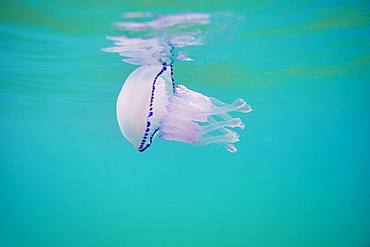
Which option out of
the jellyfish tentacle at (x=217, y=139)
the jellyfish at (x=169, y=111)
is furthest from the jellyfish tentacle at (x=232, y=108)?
the jellyfish tentacle at (x=217, y=139)

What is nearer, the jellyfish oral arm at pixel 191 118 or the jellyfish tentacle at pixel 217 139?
the jellyfish oral arm at pixel 191 118

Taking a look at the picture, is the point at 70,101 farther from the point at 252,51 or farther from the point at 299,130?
the point at 299,130

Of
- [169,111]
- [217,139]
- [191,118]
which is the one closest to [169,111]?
[169,111]

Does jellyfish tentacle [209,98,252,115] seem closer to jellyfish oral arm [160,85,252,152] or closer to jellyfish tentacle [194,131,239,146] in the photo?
jellyfish oral arm [160,85,252,152]

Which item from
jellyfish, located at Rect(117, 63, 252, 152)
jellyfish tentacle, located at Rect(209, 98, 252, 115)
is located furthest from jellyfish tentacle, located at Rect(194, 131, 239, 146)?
jellyfish tentacle, located at Rect(209, 98, 252, 115)

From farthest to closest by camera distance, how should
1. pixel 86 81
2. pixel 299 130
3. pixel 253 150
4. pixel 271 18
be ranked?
pixel 253 150, pixel 299 130, pixel 86 81, pixel 271 18

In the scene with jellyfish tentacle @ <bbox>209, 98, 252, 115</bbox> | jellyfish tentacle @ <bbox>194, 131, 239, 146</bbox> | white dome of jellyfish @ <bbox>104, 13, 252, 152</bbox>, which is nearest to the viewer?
jellyfish tentacle @ <bbox>209, 98, 252, 115</bbox>

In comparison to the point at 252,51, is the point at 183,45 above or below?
below

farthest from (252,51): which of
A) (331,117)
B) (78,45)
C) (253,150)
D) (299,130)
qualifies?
(253,150)

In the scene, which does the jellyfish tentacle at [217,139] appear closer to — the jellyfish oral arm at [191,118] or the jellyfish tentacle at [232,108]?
the jellyfish oral arm at [191,118]

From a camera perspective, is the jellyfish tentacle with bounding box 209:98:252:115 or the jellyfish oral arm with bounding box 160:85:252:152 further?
the jellyfish oral arm with bounding box 160:85:252:152

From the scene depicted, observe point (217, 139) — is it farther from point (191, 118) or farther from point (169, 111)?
point (169, 111)
